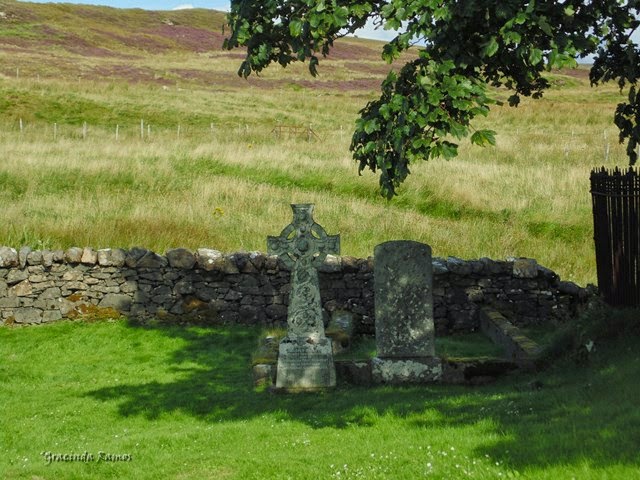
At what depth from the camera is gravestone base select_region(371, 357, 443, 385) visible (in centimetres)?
1055

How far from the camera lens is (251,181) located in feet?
75.0

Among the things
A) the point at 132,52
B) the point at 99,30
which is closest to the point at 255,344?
the point at 132,52

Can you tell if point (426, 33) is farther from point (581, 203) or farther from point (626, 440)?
point (581, 203)

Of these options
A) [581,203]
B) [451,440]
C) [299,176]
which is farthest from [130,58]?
[451,440]

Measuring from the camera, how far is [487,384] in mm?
10305

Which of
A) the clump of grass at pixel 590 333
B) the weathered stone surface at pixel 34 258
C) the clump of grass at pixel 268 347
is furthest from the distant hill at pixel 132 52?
the clump of grass at pixel 590 333

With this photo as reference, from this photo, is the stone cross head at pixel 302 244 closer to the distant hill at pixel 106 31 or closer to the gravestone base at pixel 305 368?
the gravestone base at pixel 305 368

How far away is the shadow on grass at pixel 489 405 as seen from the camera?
20.1ft

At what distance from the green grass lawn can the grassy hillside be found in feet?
13.8

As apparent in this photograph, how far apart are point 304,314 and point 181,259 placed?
15.4ft

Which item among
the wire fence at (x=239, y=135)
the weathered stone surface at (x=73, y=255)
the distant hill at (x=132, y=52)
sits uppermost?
the distant hill at (x=132, y=52)

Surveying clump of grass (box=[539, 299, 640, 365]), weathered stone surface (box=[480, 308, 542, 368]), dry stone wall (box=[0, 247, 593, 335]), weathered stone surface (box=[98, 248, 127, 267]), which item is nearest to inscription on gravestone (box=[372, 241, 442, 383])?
weathered stone surface (box=[480, 308, 542, 368])

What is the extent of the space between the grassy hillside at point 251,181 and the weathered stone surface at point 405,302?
306 centimetres

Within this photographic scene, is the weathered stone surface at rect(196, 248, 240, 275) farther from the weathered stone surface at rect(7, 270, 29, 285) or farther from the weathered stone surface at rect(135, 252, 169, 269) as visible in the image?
the weathered stone surface at rect(7, 270, 29, 285)
